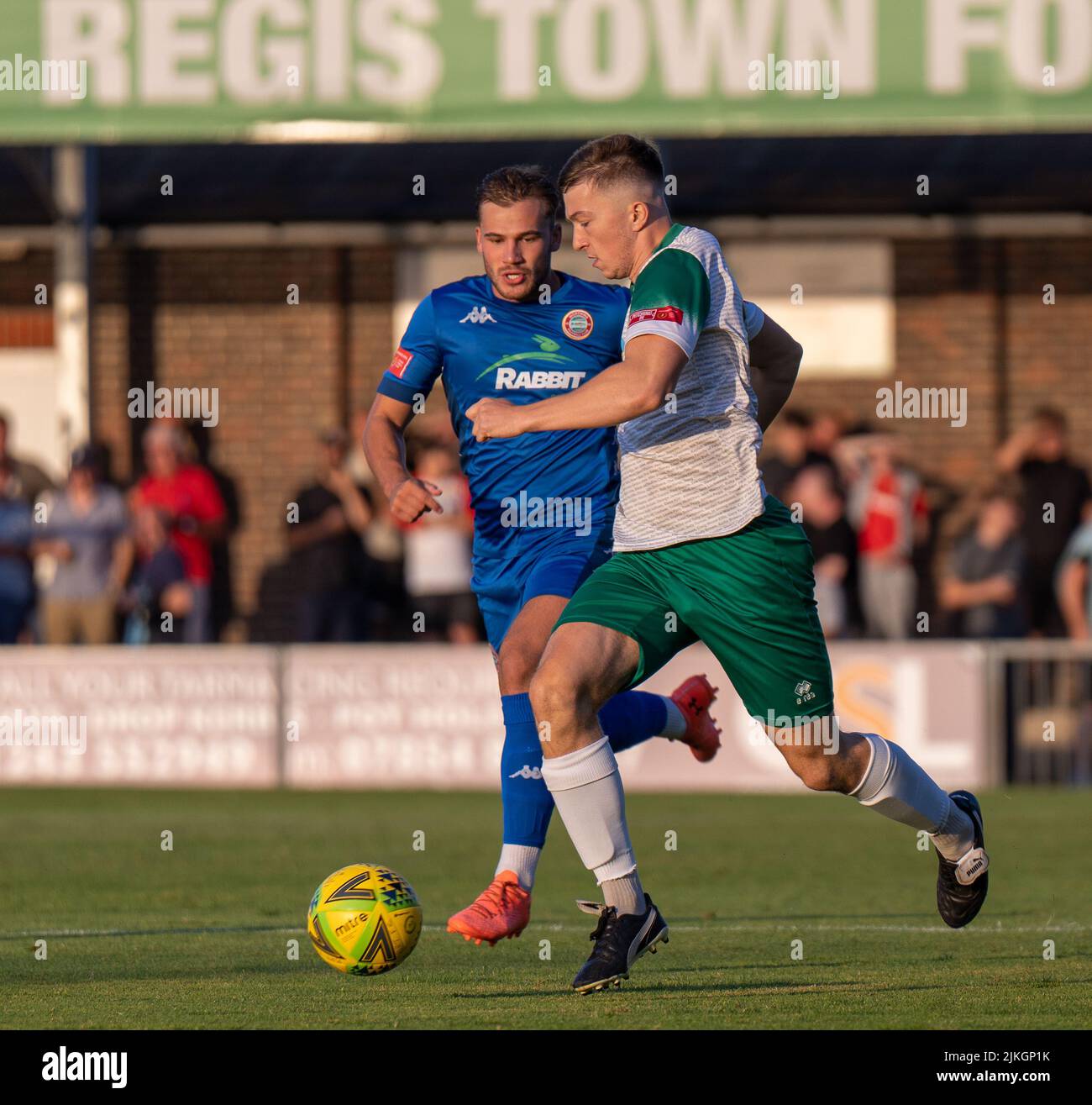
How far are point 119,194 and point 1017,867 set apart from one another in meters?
12.0

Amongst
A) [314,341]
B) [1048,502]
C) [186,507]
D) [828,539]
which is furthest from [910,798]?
[314,341]

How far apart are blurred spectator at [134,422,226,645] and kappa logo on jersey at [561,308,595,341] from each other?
9430 millimetres

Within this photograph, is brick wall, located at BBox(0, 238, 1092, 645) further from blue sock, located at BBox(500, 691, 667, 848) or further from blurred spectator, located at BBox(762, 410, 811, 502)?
blue sock, located at BBox(500, 691, 667, 848)

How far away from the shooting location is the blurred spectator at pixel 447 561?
15.8 meters

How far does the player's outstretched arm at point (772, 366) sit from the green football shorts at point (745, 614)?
58 centimetres

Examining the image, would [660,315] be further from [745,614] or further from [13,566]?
[13,566]

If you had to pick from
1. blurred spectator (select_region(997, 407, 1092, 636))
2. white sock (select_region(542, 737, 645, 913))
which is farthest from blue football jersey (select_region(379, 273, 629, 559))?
blurred spectator (select_region(997, 407, 1092, 636))

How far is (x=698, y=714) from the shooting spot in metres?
7.82

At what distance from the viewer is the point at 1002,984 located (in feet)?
21.0

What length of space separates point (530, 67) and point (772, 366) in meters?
8.72

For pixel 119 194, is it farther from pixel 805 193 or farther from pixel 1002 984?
pixel 1002 984

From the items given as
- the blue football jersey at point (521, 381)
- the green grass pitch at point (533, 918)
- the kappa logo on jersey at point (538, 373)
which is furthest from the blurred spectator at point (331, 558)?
the kappa logo on jersey at point (538, 373)

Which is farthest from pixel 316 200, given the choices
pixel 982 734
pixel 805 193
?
pixel 982 734

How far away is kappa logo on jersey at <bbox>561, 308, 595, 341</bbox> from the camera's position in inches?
288
